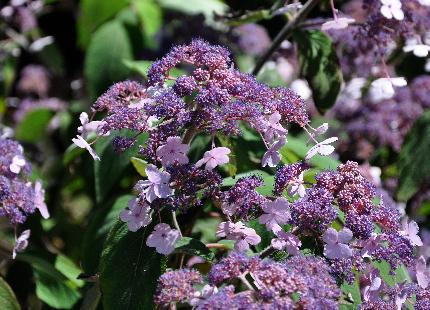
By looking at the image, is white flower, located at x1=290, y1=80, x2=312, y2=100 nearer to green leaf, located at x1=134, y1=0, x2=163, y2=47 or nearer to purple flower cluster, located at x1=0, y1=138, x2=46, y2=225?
green leaf, located at x1=134, y1=0, x2=163, y2=47

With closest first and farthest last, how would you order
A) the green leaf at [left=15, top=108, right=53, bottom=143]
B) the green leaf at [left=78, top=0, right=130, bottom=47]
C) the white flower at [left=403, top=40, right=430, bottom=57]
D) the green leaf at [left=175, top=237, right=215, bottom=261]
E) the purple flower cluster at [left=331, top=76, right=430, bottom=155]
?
the green leaf at [left=175, top=237, right=215, bottom=261]
the white flower at [left=403, top=40, right=430, bottom=57]
the purple flower cluster at [left=331, top=76, right=430, bottom=155]
the green leaf at [left=78, top=0, right=130, bottom=47]
the green leaf at [left=15, top=108, right=53, bottom=143]

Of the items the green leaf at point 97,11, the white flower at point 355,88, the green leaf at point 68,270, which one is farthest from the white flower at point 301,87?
the green leaf at point 68,270

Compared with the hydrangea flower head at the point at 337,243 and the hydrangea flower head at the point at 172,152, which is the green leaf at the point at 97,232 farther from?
the hydrangea flower head at the point at 337,243

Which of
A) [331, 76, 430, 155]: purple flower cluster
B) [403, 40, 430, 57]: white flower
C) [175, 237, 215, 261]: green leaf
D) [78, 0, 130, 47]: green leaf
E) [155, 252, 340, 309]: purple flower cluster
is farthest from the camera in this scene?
[78, 0, 130, 47]: green leaf

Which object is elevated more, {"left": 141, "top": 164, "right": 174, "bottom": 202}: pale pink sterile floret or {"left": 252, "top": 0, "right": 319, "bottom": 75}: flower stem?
{"left": 141, "top": 164, "right": 174, "bottom": 202}: pale pink sterile floret

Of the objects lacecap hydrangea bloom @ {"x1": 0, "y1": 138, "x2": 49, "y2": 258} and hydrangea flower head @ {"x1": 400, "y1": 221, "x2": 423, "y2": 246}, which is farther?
lacecap hydrangea bloom @ {"x1": 0, "y1": 138, "x2": 49, "y2": 258}

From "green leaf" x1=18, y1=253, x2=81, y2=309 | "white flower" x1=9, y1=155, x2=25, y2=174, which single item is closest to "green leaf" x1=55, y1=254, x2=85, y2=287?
"green leaf" x1=18, y1=253, x2=81, y2=309

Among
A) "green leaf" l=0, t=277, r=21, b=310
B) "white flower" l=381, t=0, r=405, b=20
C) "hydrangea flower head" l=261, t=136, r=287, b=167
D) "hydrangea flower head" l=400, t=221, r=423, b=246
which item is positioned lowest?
"green leaf" l=0, t=277, r=21, b=310
